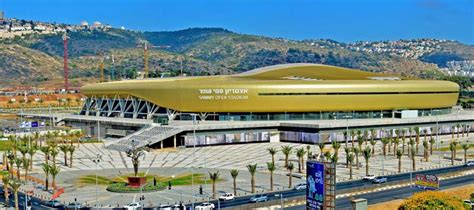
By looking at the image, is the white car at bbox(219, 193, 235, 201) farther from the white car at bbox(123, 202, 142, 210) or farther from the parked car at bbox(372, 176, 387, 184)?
the parked car at bbox(372, 176, 387, 184)

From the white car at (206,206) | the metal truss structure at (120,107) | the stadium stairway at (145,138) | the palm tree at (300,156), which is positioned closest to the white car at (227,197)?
the white car at (206,206)

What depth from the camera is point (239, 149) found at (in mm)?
142500

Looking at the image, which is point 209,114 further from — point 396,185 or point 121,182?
point 396,185

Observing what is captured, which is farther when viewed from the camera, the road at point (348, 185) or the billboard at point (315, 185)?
the road at point (348, 185)

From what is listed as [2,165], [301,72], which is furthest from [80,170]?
[301,72]

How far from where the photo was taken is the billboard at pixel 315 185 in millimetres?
50406

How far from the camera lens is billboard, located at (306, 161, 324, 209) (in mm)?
50406

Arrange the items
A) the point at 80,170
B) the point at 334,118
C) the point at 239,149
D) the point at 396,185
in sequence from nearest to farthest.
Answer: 1. the point at 396,185
2. the point at 80,170
3. the point at 239,149
4. the point at 334,118

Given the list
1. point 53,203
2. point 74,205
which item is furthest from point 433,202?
point 53,203

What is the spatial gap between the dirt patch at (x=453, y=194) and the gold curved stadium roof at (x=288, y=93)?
6842cm

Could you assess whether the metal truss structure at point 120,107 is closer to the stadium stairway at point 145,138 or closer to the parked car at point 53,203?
the stadium stairway at point 145,138

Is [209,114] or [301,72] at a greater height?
[301,72]

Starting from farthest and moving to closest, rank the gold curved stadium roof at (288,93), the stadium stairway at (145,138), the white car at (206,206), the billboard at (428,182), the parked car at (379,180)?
the gold curved stadium roof at (288,93) → the stadium stairway at (145,138) → the parked car at (379,180) → the billboard at (428,182) → the white car at (206,206)

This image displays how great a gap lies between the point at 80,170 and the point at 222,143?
42821 mm
